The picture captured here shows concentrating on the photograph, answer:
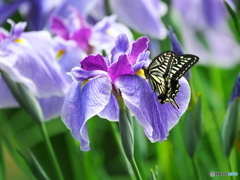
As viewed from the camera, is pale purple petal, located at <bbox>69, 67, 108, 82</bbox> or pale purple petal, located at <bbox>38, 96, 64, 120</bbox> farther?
pale purple petal, located at <bbox>38, 96, 64, 120</bbox>

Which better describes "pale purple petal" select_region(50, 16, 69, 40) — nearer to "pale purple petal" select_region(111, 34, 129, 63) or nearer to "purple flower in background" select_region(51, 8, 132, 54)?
"purple flower in background" select_region(51, 8, 132, 54)

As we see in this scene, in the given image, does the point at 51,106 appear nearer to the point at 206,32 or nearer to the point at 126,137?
the point at 126,137

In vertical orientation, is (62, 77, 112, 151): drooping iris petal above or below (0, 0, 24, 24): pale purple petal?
below

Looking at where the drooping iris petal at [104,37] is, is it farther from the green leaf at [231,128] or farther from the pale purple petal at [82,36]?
the green leaf at [231,128]

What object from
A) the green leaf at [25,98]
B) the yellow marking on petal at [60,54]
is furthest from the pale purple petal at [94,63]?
the yellow marking on petal at [60,54]

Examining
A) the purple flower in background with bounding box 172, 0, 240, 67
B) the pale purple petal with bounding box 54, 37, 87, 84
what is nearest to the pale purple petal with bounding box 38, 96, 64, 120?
the pale purple petal with bounding box 54, 37, 87, 84

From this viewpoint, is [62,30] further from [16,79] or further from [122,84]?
[122,84]

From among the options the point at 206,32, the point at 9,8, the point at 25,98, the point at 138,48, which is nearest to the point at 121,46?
the point at 138,48

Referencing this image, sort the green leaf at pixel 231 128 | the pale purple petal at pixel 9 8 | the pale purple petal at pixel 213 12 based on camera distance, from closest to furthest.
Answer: the green leaf at pixel 231 128, the pale purple petal at pixel 9 8, the pale purple petal at pixel 213 12
